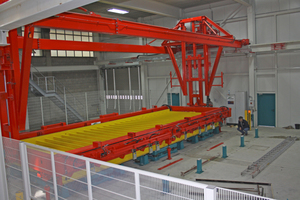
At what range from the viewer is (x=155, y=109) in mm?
12672

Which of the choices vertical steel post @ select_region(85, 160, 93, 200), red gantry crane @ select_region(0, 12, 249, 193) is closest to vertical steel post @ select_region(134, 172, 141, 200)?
vertical steel post @ select_region(85, 160, 93, 200)

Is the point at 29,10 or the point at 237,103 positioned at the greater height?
the point at 29,10

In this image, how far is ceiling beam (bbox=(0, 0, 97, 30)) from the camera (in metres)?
3.21

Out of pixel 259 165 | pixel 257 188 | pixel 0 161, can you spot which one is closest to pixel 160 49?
pixel 259 165

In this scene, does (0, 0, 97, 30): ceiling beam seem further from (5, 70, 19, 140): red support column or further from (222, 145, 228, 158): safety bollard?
(222, 145, 228, 158): safety bollard

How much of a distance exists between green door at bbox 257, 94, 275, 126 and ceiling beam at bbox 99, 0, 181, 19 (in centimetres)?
689

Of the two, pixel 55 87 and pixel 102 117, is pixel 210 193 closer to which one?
pixel 102 117

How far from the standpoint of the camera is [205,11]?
1605 cm

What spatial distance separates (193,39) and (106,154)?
18.1ft

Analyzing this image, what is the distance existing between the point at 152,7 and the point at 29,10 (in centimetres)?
1130

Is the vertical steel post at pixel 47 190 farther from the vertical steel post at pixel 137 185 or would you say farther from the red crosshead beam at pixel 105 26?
the red crosshead beam at pixel 105 26

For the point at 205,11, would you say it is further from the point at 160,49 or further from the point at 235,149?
the point at 235,149

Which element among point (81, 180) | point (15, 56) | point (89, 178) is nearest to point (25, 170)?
point (81, 180)

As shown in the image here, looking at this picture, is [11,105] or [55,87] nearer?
[11,105]
